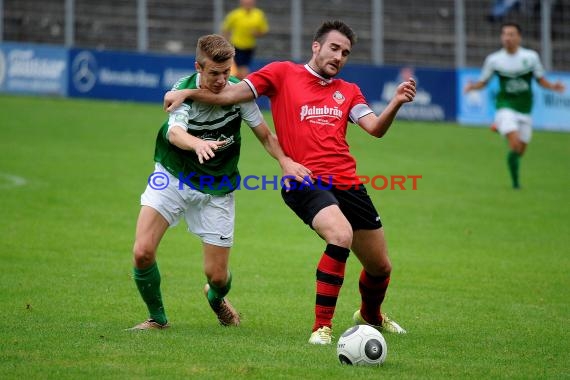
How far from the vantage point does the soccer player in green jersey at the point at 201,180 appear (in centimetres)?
764

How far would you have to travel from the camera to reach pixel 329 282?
737 cm

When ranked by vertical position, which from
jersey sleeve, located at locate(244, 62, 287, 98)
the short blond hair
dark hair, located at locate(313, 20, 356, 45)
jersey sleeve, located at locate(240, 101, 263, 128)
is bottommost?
jersey sleeve, located at locate(240, 101, 263, 128)

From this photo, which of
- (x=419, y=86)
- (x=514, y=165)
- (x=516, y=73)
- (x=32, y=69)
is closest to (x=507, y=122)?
(x=514, y=165)

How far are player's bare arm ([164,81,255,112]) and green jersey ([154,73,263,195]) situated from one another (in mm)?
102

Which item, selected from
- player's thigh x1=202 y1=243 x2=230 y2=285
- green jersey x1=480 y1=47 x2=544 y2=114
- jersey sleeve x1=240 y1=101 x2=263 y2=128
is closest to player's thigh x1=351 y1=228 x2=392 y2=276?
player's thigh x1=202 y1=243 x2=230 y2=285

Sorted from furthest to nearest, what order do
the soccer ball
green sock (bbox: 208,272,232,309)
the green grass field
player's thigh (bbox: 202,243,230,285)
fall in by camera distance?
green sock (bbox: 208,272,232,309) → player's thigh (bbox: 202,243,230,285) → the green grass field → the soccer ball

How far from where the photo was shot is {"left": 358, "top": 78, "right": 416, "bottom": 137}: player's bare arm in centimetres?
745

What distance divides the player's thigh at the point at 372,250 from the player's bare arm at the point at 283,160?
65 cm

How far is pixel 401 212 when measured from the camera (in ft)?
52.5

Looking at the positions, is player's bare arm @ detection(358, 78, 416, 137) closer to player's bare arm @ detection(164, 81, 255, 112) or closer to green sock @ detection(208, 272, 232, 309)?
player's bare arm @ detection(164, 81, 255, 112)

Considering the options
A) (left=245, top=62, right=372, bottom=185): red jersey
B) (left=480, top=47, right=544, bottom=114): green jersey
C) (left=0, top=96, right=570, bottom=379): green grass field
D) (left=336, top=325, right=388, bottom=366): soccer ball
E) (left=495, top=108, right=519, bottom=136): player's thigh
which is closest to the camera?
(left=336, top=325, right=388, bottom=366): soccer ball

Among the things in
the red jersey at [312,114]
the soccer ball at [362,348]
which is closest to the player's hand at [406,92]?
the red jersey at [312,114]

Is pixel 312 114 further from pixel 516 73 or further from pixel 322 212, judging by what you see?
pixel 516 73

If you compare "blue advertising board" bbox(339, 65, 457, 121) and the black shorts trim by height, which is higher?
"blue advertising board" bbox(339, 65, 457, 121)
